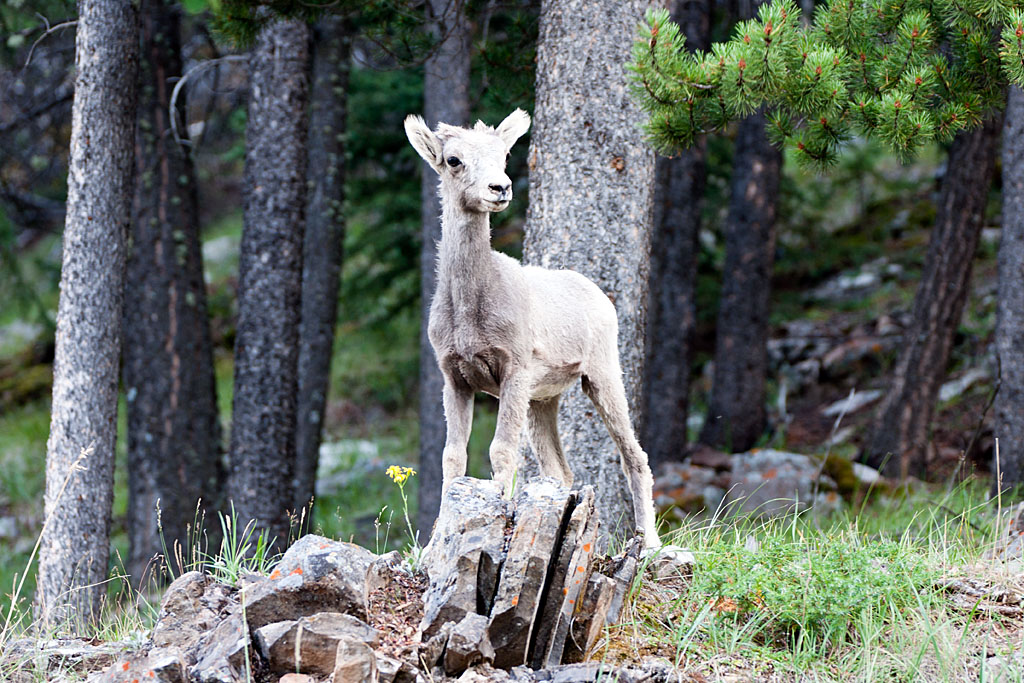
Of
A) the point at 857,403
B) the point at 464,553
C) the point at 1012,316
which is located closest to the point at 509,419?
the point at 464,553

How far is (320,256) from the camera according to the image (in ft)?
38.6

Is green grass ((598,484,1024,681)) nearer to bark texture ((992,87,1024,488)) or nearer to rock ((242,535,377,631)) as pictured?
rock ((242,535,377,631))

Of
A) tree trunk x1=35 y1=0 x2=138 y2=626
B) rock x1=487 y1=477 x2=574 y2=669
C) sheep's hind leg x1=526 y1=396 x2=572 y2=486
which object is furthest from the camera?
tree trunk x1=35 y1=0 x2=138 y2=626

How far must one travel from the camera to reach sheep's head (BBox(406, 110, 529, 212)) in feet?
13.5

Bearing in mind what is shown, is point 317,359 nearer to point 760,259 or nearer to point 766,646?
point 760,259

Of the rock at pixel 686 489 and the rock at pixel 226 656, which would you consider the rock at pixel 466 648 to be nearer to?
the rock at pixel 226 656

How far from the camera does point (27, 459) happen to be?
16.2 m

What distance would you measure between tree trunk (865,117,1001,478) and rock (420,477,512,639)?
7814 millimetres

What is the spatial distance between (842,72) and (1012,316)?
4.03 meters

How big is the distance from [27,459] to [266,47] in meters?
10.8

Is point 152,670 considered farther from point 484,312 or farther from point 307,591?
point 484,312

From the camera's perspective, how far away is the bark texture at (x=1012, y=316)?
7.76 m

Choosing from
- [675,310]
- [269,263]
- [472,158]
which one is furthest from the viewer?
[675,310]

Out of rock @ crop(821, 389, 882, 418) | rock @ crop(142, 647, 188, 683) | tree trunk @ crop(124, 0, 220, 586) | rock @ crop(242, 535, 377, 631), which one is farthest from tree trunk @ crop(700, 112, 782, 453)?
rock @ crop(142, 647, 188, 683)
